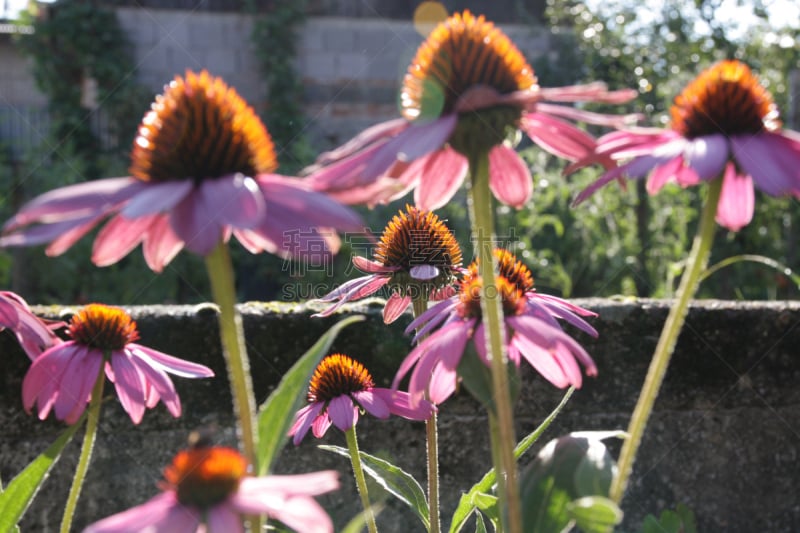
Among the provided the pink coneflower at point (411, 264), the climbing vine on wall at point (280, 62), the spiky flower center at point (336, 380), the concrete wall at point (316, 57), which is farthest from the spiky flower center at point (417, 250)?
the concrete wall at point (316, 57)

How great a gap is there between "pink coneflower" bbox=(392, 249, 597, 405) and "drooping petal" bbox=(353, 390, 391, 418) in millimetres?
230

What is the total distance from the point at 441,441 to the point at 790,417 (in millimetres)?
791

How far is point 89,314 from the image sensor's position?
3.89ft

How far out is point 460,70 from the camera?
0.89 metres

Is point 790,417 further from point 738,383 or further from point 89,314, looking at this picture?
point 89,314

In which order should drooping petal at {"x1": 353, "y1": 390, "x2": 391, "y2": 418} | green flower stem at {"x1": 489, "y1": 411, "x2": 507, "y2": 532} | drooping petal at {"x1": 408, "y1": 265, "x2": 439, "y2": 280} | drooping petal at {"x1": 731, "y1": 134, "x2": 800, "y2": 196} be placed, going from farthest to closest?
drooping petal at {"x1": 408, "y1": 265, "x2": 439, "y2": 280} < drooping petal at {"x1": 353, "y1": 390, "x2": 391, "y2": 418} < green flower stem at {"x1": 489, "y1": 411, "x2": 507, "y2": 532} < drooping petal at {"x1": 731, "y1": 134, "x2": 800, "y2": 196}

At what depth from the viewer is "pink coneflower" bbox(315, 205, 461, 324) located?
1.47 metres

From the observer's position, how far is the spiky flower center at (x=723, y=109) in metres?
0.83

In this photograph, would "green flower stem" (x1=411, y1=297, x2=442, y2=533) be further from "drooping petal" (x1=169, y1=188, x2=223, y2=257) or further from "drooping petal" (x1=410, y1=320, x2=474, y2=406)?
"drooping petal" (x1=169, y1=188, x2=223, y2=257)

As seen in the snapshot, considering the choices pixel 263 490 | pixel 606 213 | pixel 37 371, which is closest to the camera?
pixel 263 490

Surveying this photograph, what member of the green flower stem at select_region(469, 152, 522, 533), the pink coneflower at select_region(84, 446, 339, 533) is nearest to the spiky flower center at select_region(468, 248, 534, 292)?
the green flower stem at select_region(469, 152, 522, 533)

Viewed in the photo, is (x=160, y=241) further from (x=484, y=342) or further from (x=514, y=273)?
(x=514, y=273)

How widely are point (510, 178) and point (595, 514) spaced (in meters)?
0.39

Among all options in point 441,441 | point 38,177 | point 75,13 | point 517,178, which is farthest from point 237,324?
point 75,13
